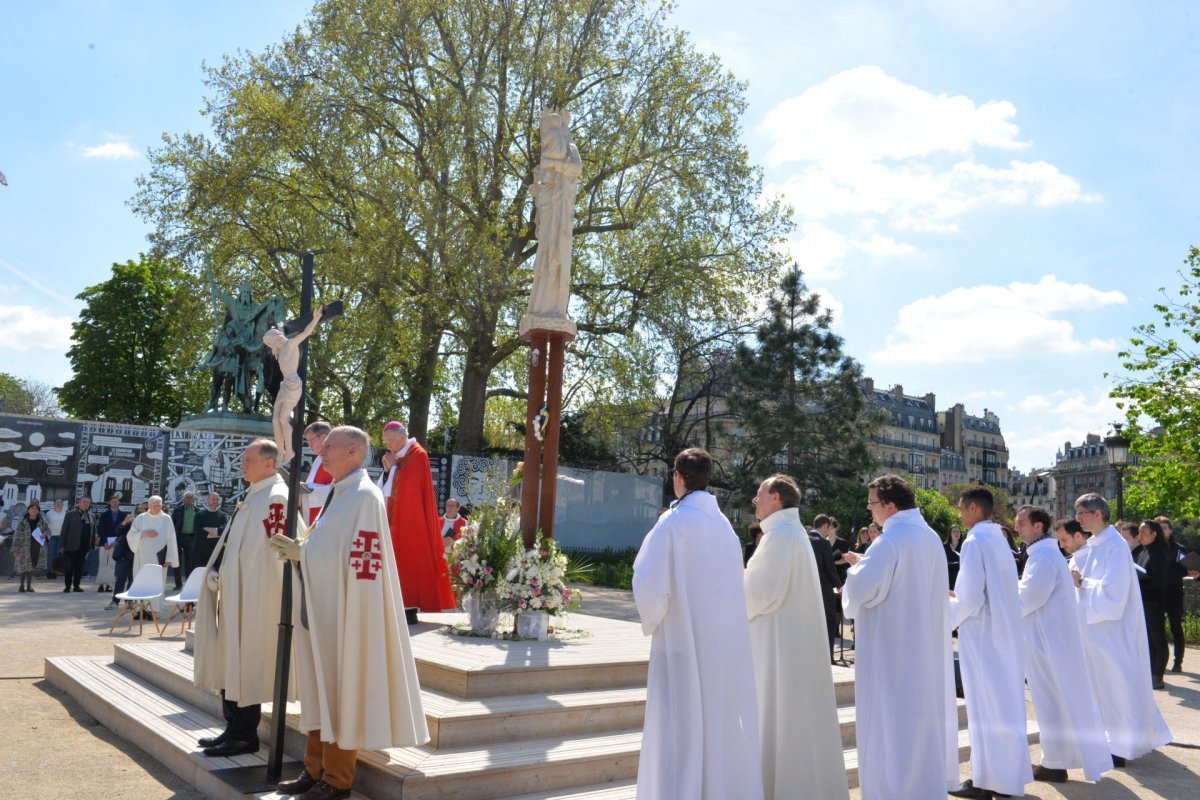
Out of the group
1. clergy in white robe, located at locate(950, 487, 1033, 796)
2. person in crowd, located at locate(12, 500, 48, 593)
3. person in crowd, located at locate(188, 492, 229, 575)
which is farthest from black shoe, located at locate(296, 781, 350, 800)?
person in crowd, located at locate(12, 500, 48, 593)

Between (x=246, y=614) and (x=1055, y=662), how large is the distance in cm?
619

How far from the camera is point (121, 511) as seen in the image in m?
19.0

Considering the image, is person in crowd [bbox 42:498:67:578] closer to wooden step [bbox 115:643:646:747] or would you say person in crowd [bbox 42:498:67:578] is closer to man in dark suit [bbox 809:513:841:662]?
wooden step [bbox 115:643:646:747]

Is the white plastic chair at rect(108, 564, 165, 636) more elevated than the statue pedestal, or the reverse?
the statue pedestal

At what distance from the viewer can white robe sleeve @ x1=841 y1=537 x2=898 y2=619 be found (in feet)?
19.1

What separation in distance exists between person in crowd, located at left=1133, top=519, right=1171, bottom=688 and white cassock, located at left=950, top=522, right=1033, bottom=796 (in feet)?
19.8

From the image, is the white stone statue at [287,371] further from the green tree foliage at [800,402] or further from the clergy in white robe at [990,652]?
the green tree foliage at [800,402]

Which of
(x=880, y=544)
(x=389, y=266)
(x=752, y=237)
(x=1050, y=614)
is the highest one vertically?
(x=752, y=237)

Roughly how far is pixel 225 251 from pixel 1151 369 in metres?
22.7

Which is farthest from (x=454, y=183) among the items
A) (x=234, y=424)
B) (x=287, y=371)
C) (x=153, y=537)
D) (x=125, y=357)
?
(x=125, y=357)

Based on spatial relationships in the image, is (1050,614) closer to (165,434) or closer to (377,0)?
(165,434)

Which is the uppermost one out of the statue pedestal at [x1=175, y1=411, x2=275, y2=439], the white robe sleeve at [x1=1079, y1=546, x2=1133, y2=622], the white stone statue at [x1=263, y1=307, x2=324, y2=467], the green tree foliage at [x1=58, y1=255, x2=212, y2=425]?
the green tree foliage at [x1=58, y1=255, x2=212, y2=425]

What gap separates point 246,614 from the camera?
20.1 ft

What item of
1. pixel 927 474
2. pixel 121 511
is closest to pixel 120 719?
pixel 121 511
